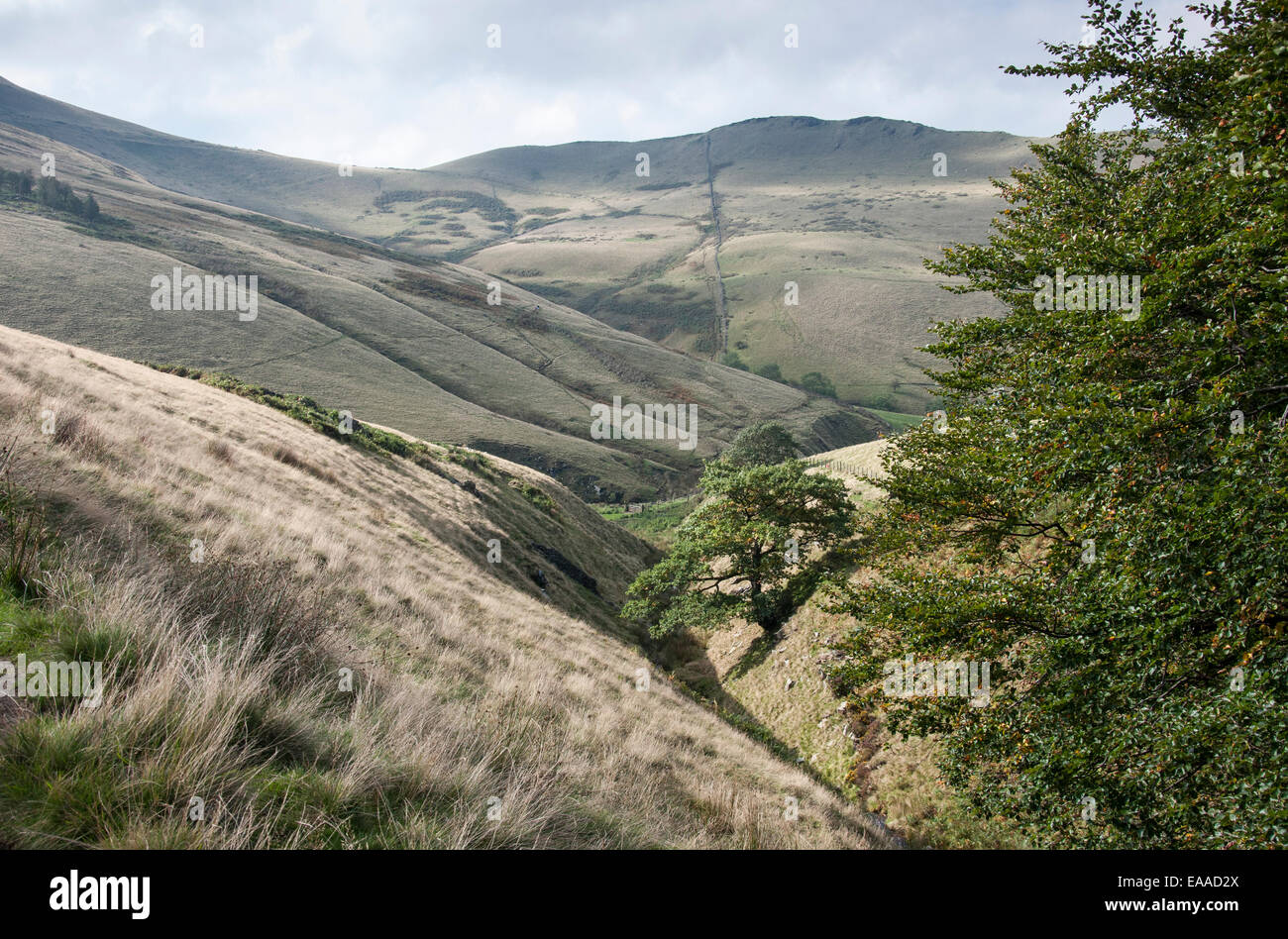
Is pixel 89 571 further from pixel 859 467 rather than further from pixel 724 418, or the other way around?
pixel 724 418

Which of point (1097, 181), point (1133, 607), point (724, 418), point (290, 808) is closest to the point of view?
point (290, 808)

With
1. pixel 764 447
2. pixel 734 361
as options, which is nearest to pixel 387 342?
pixel 764 447

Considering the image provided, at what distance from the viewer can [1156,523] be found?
6.57 m

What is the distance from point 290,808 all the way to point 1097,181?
71.5ft

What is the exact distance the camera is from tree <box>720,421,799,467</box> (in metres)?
45.9

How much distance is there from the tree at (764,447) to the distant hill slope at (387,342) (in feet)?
60.6

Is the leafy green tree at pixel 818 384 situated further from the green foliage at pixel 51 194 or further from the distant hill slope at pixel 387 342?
the green foliage at pixel 51 194

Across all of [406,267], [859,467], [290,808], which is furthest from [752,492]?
[406,267]

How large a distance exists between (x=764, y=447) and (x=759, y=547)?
75.2ft

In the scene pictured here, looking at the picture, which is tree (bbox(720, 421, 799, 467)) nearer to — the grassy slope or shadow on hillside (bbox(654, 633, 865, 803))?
the grassy slope

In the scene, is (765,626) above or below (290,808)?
below

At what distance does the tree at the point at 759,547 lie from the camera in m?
23.5

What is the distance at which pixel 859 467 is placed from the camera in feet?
131

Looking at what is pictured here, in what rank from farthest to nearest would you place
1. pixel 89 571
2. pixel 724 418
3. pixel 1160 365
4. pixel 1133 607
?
pixel 724 418 → pixel 1160 365 → pixel 1133 607 → pixel 89 571
